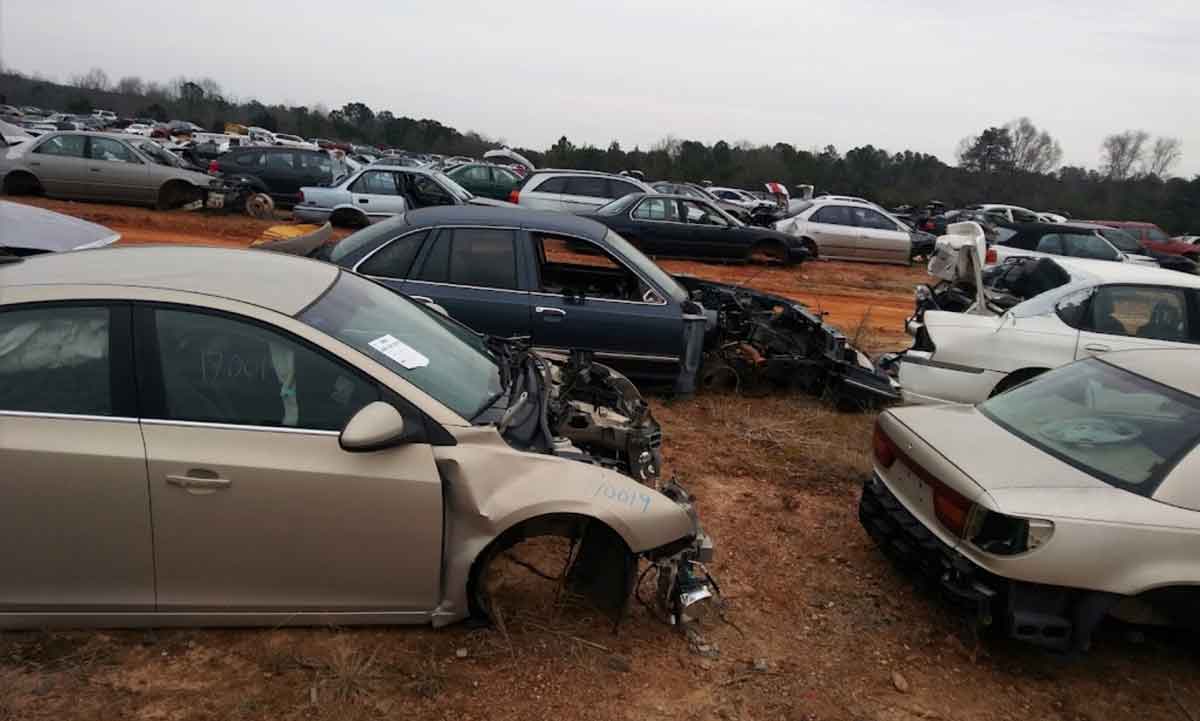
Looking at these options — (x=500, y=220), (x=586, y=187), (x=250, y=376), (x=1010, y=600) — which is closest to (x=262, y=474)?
(x=250, y=376)

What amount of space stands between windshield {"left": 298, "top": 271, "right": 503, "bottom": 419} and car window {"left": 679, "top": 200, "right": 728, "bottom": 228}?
12.1 meters

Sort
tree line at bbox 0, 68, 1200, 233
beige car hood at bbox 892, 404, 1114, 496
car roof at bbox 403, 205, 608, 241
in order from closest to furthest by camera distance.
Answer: beige car hood at bbox 892, 404, 1114, 496, car roof at bbox 403, 205, 608, 241, tree line at bbox 0, 68, 1200, 233

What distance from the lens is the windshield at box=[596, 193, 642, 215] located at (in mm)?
15273

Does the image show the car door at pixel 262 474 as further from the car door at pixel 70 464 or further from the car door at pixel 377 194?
the car door at pixel 377 194

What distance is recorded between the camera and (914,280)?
17562mm

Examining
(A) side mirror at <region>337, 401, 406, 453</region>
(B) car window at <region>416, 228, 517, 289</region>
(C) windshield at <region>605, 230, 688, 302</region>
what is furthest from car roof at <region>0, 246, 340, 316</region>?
(C) windshield at <region>605, 230, 688, 302</region>

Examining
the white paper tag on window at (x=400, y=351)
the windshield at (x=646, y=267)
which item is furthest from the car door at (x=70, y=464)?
the windshield at (x=646, y=267)

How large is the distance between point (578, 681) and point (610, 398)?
1.65 metres

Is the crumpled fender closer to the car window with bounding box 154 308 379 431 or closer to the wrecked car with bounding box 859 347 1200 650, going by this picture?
the car window with bounding box 154 308 379 431

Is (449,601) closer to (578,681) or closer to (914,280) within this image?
(578,681)

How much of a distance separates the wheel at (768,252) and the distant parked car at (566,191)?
2498mm

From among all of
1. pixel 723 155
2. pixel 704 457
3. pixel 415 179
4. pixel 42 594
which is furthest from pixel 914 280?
pixel 723 155

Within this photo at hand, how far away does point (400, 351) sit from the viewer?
338 cm

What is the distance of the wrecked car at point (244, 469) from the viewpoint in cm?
290
